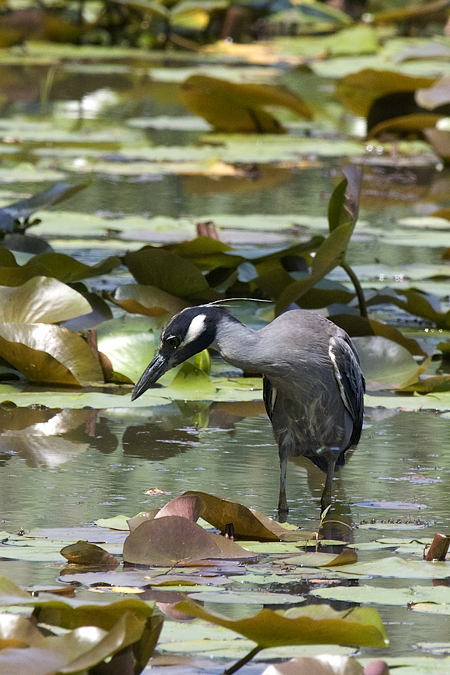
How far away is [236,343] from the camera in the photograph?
2645 mm

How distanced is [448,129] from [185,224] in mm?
2957

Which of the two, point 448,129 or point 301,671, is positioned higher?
point 301,671

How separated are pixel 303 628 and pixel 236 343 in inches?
41.4

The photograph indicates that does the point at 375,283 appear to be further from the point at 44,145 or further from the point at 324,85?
the point at 324,85

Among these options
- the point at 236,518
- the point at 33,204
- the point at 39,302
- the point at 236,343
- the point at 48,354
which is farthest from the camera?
the point at 33,204

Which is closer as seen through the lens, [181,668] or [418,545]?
[181,668]

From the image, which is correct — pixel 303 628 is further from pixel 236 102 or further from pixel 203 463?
pixel 236 102

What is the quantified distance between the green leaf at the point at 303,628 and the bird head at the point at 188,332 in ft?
3.37

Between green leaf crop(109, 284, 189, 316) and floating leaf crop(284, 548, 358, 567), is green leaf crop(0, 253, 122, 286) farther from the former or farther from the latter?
floating leaf crop(284, 548, 358, 567)

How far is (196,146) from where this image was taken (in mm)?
8344

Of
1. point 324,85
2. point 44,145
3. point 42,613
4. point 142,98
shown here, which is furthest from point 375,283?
point 324,85

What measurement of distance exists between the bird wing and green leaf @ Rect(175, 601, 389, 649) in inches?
47.3

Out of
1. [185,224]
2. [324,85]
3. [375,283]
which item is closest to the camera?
[375,283]

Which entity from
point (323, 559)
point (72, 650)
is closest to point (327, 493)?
point (323, 559)
